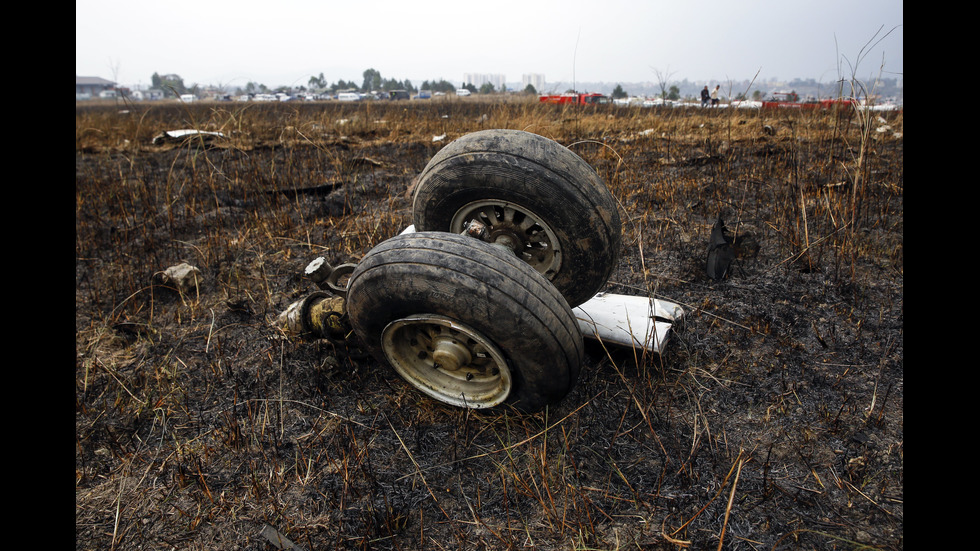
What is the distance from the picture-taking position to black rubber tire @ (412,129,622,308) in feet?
7.00

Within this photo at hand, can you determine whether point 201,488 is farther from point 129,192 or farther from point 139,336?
point 129,192

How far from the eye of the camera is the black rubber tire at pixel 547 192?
7.00ft

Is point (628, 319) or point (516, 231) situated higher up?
point (516, 231)

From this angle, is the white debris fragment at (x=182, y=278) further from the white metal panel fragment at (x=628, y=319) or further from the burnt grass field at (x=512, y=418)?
the white metal panel fragment at (x=628, y=319)

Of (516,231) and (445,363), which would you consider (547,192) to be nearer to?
(516,231)

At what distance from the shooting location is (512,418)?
2.04m

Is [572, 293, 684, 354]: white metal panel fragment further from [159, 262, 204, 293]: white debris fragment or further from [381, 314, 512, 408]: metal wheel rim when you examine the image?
[159, 262, 204, 293]: white debris fragment

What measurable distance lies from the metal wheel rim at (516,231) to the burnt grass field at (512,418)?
45 centimetres

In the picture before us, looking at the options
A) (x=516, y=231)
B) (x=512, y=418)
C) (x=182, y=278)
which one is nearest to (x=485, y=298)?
(x=512, y=418)

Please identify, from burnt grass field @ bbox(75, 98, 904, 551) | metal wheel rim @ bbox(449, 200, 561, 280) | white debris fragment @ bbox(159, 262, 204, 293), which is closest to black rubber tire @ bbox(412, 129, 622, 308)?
metal wheel rim @ bbox(449, 200, 561, 280)

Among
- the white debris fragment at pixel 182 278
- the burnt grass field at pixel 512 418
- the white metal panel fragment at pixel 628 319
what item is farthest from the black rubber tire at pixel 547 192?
the white debris fragment at pixel 182 278

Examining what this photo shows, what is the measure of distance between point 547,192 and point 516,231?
31 centimetres

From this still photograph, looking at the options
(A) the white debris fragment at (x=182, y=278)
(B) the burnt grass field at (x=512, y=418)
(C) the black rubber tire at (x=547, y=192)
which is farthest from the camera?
(A) the white debris fragment at (x=182, y=278)

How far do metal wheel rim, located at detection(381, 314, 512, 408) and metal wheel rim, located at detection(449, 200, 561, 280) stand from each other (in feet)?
1.96
